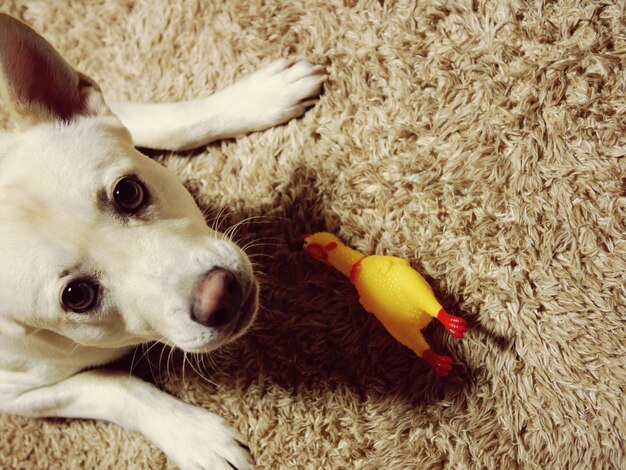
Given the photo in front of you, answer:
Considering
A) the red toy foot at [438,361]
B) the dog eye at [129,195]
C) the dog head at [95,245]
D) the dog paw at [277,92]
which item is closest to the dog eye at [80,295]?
the dog head at [95,245]

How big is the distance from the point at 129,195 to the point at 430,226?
0.99 metres

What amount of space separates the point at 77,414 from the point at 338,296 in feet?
3.83

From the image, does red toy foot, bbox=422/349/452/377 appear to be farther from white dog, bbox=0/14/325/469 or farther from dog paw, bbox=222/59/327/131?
dog paw, bbox=222/59/327/131

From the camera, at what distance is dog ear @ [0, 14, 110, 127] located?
5.20ft

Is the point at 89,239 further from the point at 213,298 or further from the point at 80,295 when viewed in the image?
the point at 213,298

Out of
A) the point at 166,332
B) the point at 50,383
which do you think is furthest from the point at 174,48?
the point at 50,383

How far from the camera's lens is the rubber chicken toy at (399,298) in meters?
1.61

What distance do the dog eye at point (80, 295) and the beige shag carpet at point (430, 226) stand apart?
66 cm

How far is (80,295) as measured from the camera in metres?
1.61

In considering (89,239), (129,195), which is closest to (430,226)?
(129,195)

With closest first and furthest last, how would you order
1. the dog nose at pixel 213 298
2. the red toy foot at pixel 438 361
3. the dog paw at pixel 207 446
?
the dog nose at pixel 213 298 < the red toy foot at pixel 438 361 < the dog paw at pixel 207 446

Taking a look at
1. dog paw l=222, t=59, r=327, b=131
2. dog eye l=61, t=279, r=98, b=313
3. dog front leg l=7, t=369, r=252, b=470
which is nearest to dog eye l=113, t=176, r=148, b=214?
dog eye l=61, t=279, r=98, b=313

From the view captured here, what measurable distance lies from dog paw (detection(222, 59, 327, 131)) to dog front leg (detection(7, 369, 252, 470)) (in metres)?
1.11

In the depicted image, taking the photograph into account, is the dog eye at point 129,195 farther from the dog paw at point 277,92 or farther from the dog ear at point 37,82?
the dog paw at point 277,92
